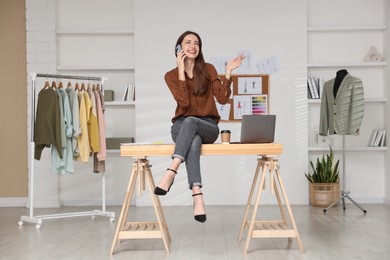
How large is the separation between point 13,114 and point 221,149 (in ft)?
13.2

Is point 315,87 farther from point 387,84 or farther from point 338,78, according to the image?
point 387,84

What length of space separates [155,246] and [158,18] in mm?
3433

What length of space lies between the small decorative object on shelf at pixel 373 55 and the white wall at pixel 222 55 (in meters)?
0.81

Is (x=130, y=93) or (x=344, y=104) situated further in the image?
(x=130, y=93)

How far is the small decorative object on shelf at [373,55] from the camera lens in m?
6.87

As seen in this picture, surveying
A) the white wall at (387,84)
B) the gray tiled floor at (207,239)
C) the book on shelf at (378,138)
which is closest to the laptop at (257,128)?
the gray tiled floor at (207,239)

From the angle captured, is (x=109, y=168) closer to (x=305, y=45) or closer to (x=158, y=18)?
(x=158, y=18)

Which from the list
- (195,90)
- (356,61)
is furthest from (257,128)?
(356,61)

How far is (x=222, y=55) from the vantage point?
269 inches

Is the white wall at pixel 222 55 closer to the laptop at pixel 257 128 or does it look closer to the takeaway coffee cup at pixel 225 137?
the takeaway coffee cup at pixel 225 137

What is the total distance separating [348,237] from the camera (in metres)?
4.45

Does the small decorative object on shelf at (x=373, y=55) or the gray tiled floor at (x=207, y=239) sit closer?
the gray tiled floor at (x=207, y=239)

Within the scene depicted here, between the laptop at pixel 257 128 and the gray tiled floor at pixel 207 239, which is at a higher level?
the laptop at pixel 257 128

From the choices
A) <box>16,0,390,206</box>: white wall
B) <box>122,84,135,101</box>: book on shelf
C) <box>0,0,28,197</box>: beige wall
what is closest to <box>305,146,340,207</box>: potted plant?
<box>16,0,390,206</box>: white wall
